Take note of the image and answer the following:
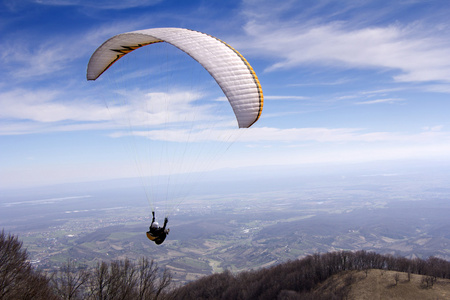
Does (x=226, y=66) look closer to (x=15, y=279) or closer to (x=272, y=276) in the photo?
(x=15, y=279)

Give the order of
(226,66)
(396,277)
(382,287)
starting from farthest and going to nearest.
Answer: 1. (396,277)
2. (382,287)
3. (226,66)

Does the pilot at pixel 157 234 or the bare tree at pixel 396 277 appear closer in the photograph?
the pilot at pixel 157 234

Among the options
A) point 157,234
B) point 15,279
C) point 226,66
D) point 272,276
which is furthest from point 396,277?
point 15,279

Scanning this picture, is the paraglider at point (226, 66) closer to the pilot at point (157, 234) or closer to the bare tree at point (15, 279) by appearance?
the pilot at point (157, 234)

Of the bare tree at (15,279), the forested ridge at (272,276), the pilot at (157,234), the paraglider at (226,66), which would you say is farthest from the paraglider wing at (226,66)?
the bare tree at (15,279)

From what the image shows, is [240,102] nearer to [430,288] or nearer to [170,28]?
[170,28]

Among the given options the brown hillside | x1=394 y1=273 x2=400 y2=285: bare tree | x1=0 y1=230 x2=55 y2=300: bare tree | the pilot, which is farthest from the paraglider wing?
x1=394 y1=273 x2=400 y2=285: bare tree
